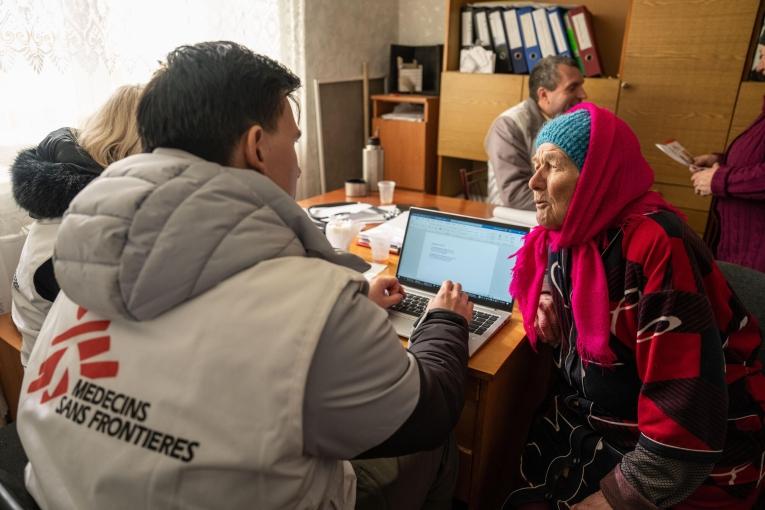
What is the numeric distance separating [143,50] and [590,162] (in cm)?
187

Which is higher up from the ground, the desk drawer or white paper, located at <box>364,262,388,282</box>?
white paper, located at <box>364,262,388,282</box>

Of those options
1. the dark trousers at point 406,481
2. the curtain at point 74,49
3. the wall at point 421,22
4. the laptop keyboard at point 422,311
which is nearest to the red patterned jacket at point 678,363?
the laptop keyboard at point 422,311

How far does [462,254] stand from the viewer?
4.78 ft

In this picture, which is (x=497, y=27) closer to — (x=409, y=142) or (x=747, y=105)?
(x=409, y=142)

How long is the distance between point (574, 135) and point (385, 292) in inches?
22.9

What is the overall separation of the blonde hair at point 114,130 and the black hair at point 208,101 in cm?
64

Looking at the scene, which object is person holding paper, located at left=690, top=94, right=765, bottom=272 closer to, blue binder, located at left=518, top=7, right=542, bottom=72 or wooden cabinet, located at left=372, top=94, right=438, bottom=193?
blue binder, located at left=518, top=7, right=542, bottom=72

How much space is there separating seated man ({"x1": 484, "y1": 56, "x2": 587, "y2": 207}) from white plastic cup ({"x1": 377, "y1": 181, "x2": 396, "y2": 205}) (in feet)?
1.91

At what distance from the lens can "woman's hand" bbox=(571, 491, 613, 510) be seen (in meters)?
1.09

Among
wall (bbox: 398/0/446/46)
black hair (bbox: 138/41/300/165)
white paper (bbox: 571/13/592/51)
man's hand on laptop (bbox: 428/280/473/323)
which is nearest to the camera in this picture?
black hair (bbox: 138/41/300/165)

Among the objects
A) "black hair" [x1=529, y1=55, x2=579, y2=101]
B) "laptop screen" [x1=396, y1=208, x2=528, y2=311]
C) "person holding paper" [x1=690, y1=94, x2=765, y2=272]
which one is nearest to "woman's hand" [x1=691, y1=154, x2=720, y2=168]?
"person holding paper" [x1=690, y1=94, x2=765, y2=272]

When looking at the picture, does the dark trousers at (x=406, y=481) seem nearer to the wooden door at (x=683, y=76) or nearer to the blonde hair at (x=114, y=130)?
the blonde hair at (x=114, y=130)

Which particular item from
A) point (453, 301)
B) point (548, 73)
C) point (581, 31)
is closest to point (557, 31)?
point (581, 31)

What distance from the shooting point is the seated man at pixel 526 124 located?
2516 millimetres
